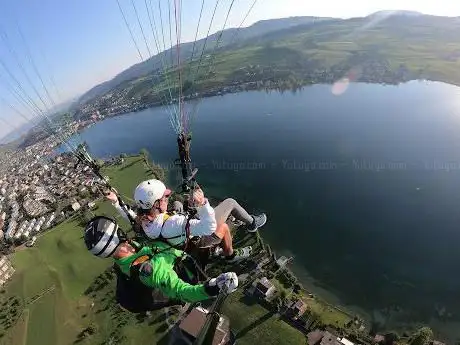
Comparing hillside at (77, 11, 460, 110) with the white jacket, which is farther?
hillside at (77, 11, 460, 110)

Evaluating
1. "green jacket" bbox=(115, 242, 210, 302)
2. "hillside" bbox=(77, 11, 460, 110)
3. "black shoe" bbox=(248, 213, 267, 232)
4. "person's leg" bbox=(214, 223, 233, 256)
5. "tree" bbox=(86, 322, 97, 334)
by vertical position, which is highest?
"green jacket" bbox=(115, 242, 210, 302)

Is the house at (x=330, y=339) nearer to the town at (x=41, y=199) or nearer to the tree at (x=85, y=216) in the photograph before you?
the town at (x=41, y=199)

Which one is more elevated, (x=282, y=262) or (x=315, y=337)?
(x=315, y=337)

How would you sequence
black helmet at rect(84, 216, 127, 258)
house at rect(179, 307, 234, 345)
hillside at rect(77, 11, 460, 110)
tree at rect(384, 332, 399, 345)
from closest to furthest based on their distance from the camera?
black helmet at rect(84, 216, 127, 258), house at rect(179, 307, 234, 345), tree at rect(384, 332, 399, 345), hillside at rect(77, 11, 460, 110)

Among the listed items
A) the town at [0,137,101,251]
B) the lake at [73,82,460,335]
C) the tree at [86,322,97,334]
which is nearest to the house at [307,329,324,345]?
the lake at [73,82,460,335]

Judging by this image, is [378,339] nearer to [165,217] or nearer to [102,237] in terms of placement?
[165,217]

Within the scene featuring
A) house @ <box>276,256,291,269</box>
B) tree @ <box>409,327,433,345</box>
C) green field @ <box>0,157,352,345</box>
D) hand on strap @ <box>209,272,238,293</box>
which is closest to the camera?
hand on strap @ <box>209,272,238,293</box>

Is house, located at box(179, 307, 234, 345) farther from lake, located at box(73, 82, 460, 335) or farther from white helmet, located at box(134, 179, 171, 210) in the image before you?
white helmet, located at box(134, 179, 171, 210)

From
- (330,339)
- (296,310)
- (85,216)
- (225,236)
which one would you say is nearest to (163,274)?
(225,236)

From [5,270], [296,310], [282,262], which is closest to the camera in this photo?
[296,310]
